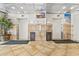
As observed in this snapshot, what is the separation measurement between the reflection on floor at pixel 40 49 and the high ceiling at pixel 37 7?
2.03 feet

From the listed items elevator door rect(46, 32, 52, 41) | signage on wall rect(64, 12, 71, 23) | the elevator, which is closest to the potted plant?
the elevator

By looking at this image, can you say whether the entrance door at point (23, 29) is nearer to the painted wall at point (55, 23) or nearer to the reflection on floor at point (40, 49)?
the reflection on floor at point (40, 49)

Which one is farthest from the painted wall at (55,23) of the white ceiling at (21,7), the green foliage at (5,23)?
the green foliage at (5,23)

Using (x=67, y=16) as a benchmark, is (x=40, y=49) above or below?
below

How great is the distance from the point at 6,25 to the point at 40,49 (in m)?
0.79

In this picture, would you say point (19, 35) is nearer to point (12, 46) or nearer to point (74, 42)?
point (12, 46)

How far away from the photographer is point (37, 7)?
2740 mm

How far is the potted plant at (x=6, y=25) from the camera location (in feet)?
8.89

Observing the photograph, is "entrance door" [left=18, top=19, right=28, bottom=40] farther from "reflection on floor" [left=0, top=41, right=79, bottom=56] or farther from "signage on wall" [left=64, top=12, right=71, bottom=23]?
"signage on wall" [left=64, top=12, right=71, bottom=23]

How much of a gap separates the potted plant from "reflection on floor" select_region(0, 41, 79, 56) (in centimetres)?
21

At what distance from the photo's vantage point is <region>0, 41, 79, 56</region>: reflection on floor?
2.69 meters

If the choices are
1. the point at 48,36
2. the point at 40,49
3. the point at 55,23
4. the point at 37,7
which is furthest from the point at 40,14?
the point at 40,49

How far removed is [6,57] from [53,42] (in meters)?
0.93

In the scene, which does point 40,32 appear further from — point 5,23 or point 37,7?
point 5,23
